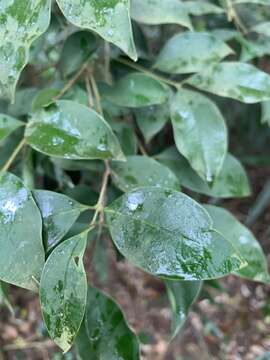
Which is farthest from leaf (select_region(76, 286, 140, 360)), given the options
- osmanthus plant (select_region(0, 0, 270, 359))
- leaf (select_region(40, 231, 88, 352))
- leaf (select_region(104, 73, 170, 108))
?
leaf (select_region(104, 73, 170, 108))

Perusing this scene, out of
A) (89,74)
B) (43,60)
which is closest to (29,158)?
(89,74)

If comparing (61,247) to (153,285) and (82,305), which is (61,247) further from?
(153,285)

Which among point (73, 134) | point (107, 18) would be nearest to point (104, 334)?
point (73, 134)

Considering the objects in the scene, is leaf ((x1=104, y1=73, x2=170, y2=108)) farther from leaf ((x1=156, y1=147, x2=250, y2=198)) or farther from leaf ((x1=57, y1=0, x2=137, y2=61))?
leaf ((x1=57, y1=0, x2=137, y2=61))

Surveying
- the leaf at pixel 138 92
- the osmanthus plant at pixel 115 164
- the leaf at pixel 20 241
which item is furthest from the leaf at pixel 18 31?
the leaf at pixel 138 92

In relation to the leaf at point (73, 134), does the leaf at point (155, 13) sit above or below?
above

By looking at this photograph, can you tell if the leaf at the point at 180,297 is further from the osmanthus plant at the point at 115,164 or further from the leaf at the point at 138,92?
the leaf at the point at 138,92

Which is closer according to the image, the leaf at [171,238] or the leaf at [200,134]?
the leaf at [171,238]

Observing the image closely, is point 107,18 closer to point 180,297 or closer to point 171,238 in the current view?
point 171,238
